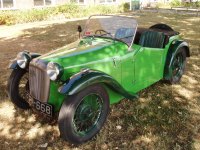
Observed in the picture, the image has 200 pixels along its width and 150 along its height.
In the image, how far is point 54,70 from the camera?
2416 millimetres

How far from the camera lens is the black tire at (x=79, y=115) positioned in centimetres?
235

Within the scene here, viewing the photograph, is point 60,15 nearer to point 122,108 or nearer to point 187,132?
point 122,108

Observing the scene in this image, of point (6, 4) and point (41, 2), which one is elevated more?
point (41, 2)

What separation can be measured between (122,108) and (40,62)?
178 centimetres

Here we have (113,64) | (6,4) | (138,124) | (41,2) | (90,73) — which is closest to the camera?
(90,73)

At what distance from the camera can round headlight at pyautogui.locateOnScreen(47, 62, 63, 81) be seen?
2.41 meters

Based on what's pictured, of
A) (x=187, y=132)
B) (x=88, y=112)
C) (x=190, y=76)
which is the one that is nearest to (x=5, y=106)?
(x=88, y=112)

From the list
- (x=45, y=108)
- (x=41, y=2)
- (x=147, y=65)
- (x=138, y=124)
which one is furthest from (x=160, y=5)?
(x=45, y=108)

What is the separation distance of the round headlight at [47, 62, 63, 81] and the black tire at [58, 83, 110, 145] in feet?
1.04

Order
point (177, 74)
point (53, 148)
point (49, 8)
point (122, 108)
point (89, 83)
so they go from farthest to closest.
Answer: point (49, 8)
point (177, 74)
point (122, 108)
point (53, 148)
point (89, 83)

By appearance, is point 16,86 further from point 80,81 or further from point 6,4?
point 6,4

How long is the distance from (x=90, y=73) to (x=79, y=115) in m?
0.63

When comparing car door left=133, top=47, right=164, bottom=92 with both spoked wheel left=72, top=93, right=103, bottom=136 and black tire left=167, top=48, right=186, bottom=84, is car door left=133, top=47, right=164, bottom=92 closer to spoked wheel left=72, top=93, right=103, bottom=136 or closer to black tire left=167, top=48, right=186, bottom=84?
black tire left=167, top=48, right=186, bottom=84

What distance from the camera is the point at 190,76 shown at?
16.0 ft
